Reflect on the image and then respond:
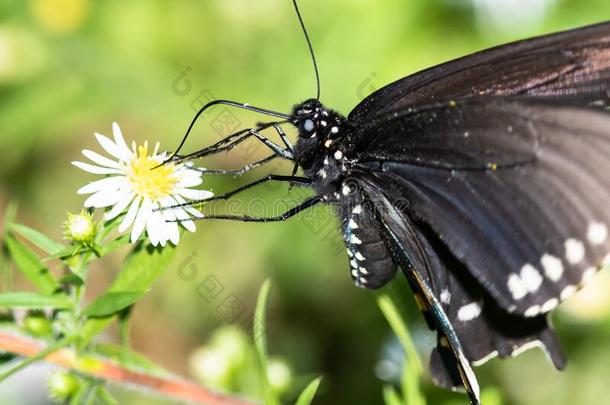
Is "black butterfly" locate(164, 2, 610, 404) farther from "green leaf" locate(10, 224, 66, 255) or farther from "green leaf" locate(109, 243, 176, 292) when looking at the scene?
"green leaf" locate(10, 224, 66, 255)

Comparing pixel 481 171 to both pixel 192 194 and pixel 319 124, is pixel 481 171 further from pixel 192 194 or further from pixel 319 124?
pixel 192 194

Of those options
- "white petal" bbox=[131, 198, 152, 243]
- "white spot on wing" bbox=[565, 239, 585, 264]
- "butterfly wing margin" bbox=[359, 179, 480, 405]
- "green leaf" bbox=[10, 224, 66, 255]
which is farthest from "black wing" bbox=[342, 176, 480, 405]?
"green leaf" bbox=[10, 224, 66, 255]

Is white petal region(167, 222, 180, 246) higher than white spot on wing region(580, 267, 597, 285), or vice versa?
white petal region(167, 222, 180, 246)

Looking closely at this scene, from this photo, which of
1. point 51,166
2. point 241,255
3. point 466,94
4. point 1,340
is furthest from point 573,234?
point 51,166

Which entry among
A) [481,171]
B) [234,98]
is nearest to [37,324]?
[481,171]

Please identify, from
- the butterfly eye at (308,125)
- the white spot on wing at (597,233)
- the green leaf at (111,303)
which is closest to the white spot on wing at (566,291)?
the white spot on wing at (597,233)

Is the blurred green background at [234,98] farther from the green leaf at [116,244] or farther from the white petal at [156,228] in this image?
the green leaf at [116,244]

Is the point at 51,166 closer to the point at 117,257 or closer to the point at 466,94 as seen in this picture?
the point at 117,257

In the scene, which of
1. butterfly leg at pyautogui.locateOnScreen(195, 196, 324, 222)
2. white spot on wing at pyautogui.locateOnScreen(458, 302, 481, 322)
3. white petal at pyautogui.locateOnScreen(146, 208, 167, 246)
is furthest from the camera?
white spot on wing at pyautogui.locateOnScreen(458, 302, 481, 322)

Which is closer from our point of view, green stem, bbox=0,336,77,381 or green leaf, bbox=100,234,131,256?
green stem, bbox=0,336,77,381
